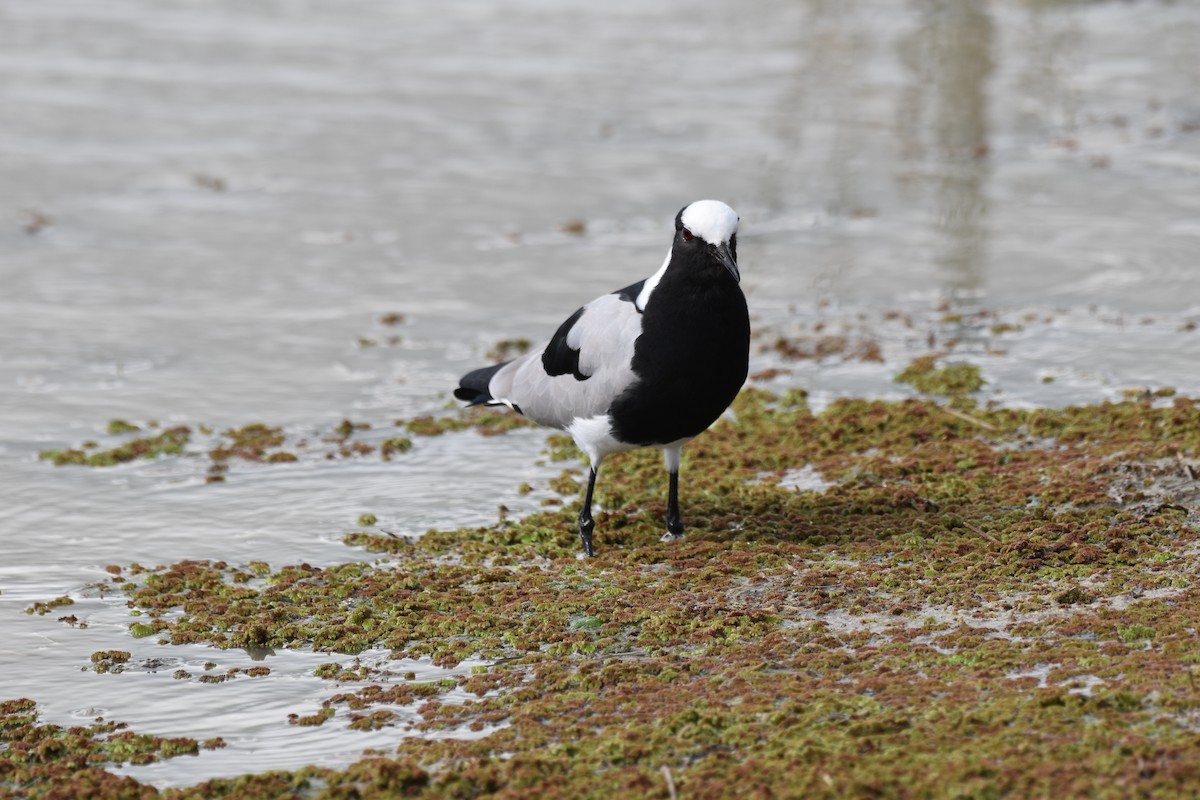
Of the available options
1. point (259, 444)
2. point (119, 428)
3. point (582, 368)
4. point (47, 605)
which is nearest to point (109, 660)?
point (47, 605)

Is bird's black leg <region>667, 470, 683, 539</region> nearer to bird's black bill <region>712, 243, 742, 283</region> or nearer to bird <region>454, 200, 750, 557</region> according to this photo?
bird <region>454, 200, 750, 557</region>

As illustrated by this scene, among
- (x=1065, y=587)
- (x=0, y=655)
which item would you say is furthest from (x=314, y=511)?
(x=1065, y=587)

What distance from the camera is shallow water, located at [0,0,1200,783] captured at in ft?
27.0

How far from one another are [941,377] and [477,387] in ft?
9.94

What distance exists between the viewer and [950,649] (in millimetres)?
5570

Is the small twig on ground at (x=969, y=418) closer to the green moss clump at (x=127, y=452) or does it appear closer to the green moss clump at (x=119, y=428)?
the green moss clump at (x=127, y=452)

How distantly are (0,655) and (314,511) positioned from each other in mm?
2112

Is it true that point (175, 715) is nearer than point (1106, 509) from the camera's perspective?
Yes

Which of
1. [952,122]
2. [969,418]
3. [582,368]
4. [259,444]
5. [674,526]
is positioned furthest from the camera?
[952,122]

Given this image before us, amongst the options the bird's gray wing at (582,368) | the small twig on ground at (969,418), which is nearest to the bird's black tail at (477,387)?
the bird's gray wing at (582,368)

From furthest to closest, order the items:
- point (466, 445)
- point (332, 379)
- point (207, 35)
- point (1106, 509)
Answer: point (207, 35) < point (332, 379) < point (466, 445) < point (1106, 509)

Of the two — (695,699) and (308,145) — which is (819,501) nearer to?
(695,699)

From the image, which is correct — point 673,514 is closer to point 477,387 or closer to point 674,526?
point 674,526

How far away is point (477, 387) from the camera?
820 cm
